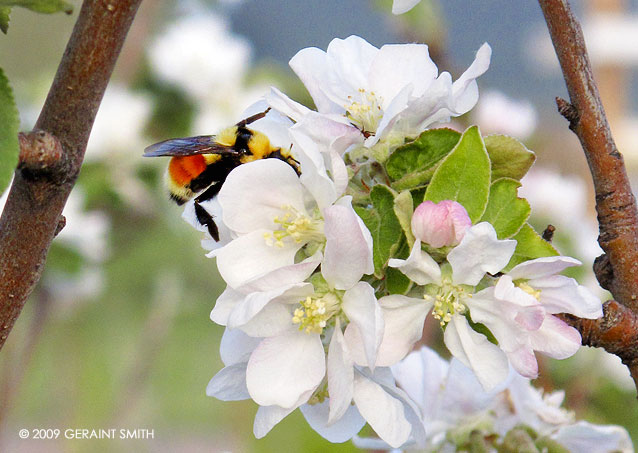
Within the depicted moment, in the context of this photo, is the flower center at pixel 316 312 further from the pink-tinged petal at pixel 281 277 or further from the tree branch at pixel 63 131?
the tree branch at pixel 63 131

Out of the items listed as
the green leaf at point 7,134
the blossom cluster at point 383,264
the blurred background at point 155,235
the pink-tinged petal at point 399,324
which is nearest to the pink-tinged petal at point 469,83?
the blossom cluster at point 383,264

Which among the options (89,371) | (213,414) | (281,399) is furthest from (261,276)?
(213,414)

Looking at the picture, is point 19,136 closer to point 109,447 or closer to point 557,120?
point 109,447

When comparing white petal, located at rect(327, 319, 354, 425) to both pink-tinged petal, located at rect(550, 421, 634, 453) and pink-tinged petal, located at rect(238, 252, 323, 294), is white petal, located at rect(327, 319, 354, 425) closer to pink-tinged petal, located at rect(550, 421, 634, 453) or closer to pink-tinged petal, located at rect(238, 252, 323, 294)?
pink-tinged petal, located at rect(238, 252, 323, 294)

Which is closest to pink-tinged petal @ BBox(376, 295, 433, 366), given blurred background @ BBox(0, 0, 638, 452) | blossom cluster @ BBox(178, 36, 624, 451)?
blossom cluster @ BBox(178, 36, 624, 451)

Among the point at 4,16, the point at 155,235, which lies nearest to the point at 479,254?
the point at 4,16

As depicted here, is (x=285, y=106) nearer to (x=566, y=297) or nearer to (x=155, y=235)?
(x=566, y=297)
